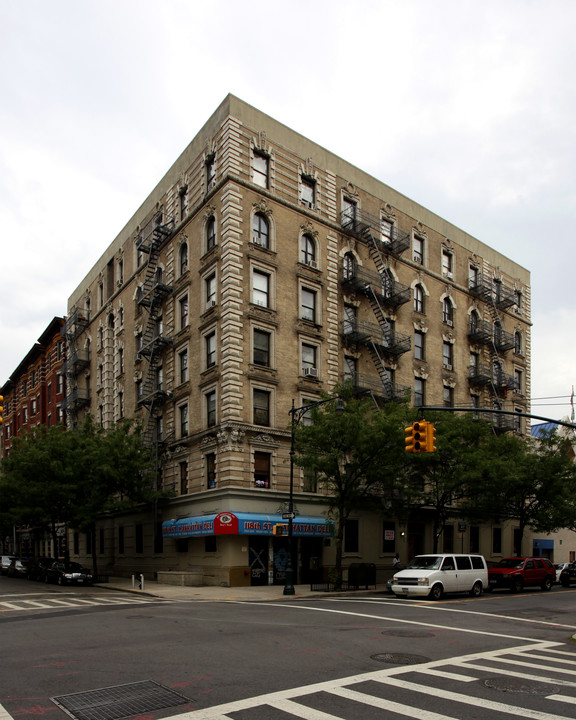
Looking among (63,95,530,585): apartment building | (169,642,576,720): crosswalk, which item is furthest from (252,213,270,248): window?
(169,642,576,720): crosswalk

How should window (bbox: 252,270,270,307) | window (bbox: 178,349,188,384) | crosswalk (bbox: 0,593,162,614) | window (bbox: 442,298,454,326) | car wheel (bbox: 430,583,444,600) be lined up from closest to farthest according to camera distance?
crosswalk (bbox: 0,593,162,614) < car wheel (bbox: 430,583,444,600) < window (bbox: 252,270,270,307) < window (bbox: 178,349,188,384) < window (bbox: 442,298,454,326)

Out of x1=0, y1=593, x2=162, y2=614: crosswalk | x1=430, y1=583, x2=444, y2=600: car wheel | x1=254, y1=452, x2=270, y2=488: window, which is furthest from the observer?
x1=254, y1=452, x2=270, y2=488: window

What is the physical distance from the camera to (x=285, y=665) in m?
10.8

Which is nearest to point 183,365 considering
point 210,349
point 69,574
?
point 210,349

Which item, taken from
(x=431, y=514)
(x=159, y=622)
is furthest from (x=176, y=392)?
(x=159, y=622)

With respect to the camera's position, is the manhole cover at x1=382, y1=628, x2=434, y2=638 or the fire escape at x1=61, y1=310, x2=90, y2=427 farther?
the fire escape at x1=61, y1=310, x2=90, y2=427

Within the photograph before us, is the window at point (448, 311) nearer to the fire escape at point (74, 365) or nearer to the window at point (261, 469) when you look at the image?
the window at point (261, 469)

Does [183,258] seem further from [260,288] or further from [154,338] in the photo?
[260,288]

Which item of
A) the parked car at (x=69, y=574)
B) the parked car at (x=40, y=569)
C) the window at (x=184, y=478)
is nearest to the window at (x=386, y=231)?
the window at (x=184, y=478)

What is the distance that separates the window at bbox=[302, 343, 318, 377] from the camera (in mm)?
36219

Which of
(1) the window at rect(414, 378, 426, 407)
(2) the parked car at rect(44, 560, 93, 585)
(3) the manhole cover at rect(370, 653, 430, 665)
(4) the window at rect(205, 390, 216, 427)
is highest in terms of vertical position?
(1) the window at rect(414, 378, 426, 407)

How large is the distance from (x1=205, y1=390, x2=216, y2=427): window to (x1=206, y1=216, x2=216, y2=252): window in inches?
317

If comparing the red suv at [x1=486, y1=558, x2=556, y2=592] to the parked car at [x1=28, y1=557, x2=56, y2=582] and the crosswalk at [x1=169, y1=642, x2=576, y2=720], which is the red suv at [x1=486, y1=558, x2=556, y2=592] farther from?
the parked car at [x1=28, y1=557, x2=56, y2=582]

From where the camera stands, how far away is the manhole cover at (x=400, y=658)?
11409mm
